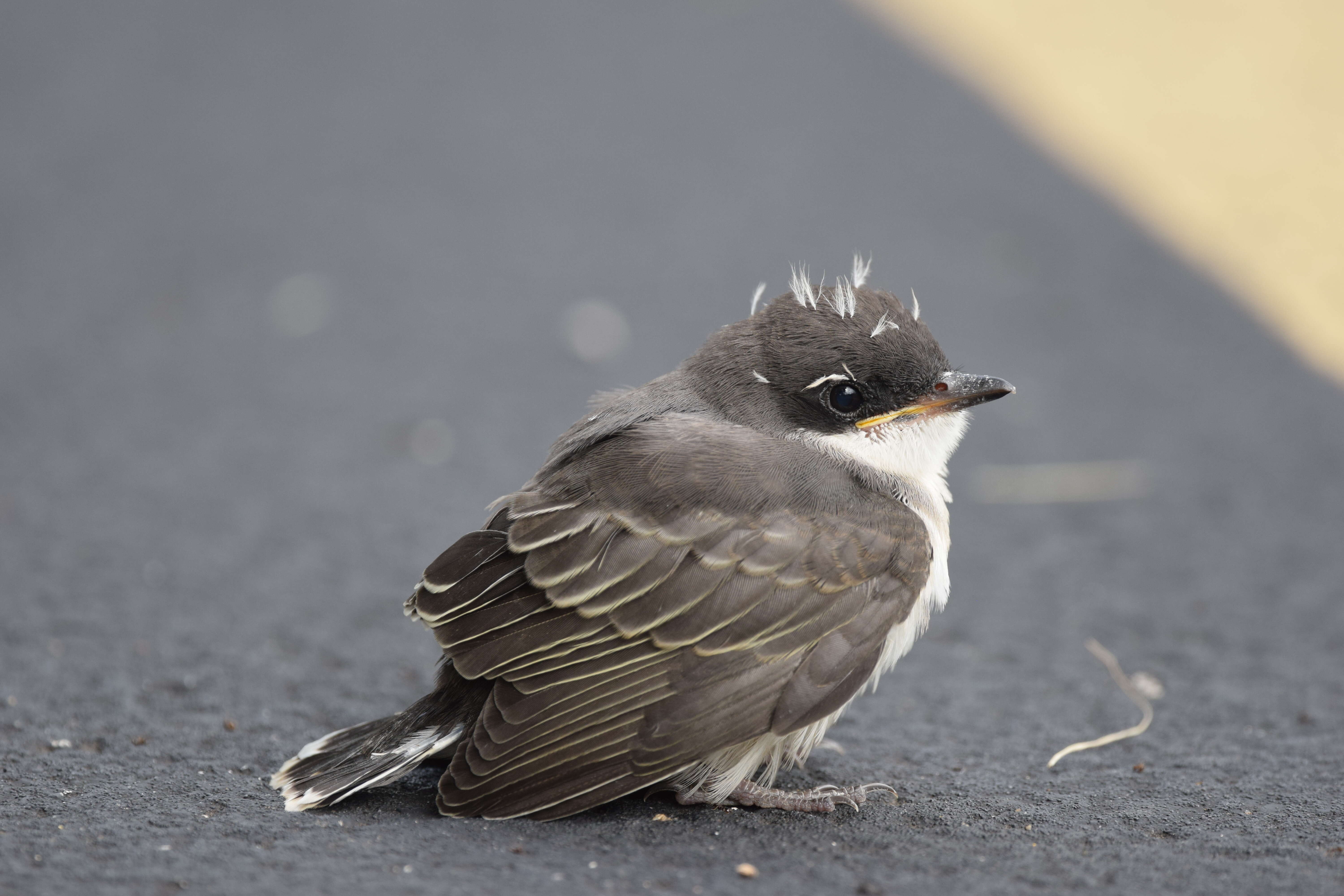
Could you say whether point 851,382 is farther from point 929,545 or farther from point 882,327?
point 929,545

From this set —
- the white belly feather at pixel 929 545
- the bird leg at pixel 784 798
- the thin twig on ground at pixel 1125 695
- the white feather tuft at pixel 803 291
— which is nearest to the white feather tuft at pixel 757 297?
the white feather tuft at pixel 803 291

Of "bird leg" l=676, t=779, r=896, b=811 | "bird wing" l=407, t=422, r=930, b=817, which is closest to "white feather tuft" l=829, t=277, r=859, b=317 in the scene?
"bird wing" l=407, t=422, r=930, b=817

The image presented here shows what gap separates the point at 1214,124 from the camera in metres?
10.0

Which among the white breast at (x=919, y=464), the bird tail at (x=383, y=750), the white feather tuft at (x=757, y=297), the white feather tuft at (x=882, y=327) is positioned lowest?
the bird tail at (x=383, y=750)

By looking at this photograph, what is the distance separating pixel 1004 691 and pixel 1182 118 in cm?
697

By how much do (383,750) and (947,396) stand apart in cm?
211

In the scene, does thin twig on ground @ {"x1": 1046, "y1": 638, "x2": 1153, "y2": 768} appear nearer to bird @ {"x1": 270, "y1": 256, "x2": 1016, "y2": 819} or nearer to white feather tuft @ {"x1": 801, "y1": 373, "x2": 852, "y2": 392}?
bird @ {"x1": 270, "y1": 256, "x2": 1016, "y2": 819}

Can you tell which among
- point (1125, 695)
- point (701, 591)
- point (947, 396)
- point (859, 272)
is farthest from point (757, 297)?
point (1125, 695)

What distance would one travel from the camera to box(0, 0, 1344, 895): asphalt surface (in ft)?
11.4

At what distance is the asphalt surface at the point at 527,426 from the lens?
3463 mm

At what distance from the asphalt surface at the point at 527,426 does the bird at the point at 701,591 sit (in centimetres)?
19

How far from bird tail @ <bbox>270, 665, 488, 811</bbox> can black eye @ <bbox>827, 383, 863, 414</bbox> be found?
1438 millimetres

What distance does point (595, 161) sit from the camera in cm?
1023

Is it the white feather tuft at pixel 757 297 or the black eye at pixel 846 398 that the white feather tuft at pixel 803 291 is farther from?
the black eye at pixel 846 398
